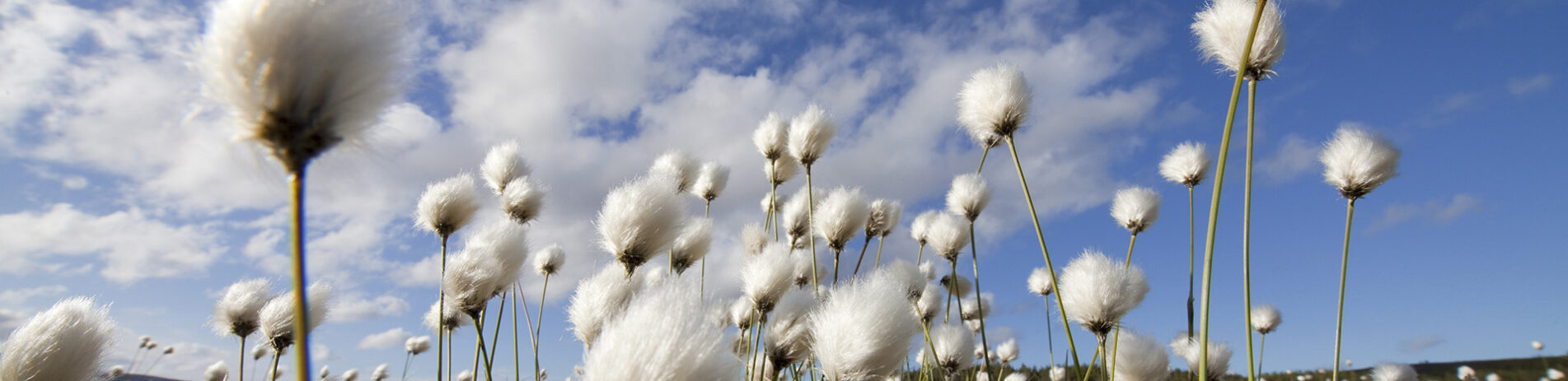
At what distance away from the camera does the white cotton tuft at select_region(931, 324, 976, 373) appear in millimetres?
3438

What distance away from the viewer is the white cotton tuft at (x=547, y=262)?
3.93 metres

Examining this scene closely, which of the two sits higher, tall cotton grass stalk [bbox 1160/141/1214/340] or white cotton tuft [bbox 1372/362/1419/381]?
tall cotton grass stalk [bbox 1160/141/1214/340]

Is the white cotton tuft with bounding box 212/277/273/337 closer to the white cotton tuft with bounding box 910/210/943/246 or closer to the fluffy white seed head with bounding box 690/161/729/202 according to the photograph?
the fluffy white seed head with bounding box 690/161/729/202

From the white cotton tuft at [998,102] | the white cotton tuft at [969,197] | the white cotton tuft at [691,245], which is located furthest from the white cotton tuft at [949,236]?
the white cotton tuft at [691,245]

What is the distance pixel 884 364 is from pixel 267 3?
137 centimetres

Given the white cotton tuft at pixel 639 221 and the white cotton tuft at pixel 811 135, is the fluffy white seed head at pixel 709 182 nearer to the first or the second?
the white cotton tuft at pixel 811 135

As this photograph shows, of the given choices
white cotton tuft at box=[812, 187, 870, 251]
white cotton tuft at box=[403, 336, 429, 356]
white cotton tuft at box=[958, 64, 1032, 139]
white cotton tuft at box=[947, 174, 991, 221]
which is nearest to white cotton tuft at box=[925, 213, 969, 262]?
white cotton tuft at box=[947, 174, 991, 221]

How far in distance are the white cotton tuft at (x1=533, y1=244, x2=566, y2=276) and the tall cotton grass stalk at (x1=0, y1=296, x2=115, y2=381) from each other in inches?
90.1

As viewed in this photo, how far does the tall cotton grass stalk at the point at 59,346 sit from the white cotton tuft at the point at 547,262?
229cm

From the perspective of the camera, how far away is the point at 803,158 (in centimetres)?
363

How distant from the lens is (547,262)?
12.9 feet

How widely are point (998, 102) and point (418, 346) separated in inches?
268

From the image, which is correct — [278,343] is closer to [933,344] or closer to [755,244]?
[755,244]

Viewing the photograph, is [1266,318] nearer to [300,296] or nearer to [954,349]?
[954,349]
